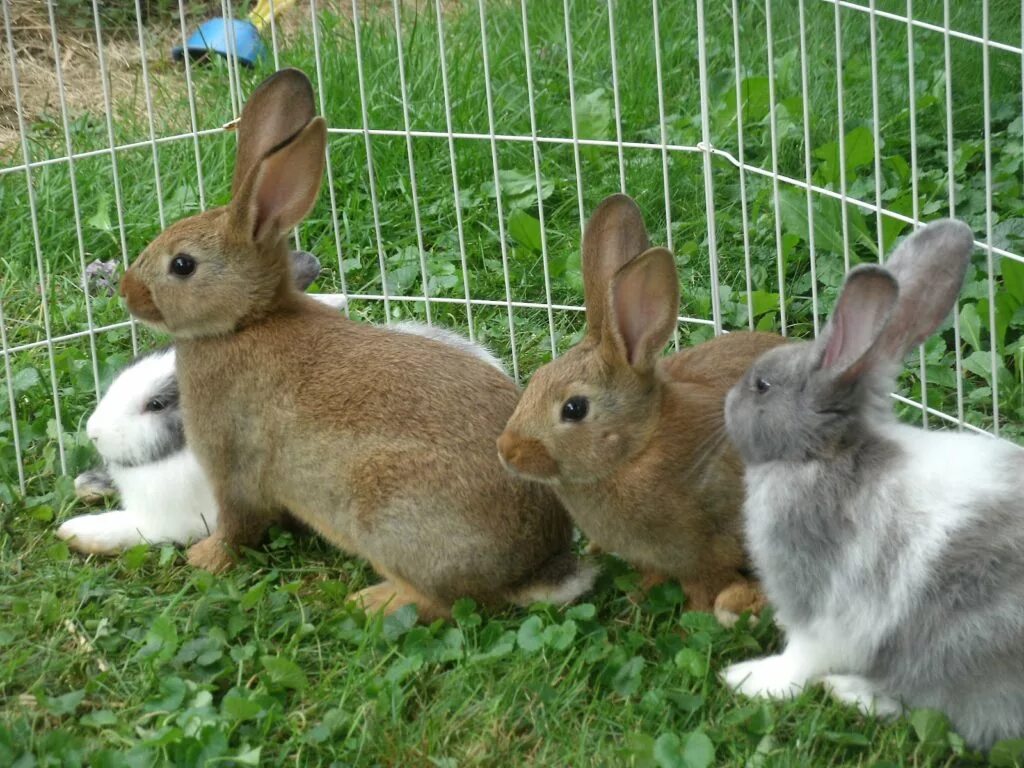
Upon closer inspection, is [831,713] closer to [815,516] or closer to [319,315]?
[815,516]

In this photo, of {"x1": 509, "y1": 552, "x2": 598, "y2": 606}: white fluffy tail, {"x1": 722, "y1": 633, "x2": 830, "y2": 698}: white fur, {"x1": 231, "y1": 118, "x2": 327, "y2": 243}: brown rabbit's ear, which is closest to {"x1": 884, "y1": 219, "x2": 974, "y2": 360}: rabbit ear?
{"x1": 722, "y1": 633, "x2": 830, "y2": 698}: white fur

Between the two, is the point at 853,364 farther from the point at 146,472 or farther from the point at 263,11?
the point at 263,11

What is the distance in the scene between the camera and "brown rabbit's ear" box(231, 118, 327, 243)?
3.78 m

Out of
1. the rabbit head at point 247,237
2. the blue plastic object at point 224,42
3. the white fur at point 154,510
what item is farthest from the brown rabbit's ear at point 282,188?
the blue plastic object at point 224,42

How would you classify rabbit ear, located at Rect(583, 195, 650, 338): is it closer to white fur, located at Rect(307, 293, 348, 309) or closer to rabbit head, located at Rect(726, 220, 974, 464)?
rabbit head, located at Rect(726, 220, 974, 464)

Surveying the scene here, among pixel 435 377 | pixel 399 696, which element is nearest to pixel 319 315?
pixel 435 377

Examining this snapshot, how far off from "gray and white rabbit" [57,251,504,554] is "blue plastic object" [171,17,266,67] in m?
1.82

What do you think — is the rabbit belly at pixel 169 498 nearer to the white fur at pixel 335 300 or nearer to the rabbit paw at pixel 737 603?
the white fur at pixel 335 300

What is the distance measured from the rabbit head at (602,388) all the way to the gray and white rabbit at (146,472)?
23.6 inches

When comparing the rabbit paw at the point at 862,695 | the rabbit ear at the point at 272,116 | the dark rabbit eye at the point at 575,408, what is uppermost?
the rabbit ear at the point at 272,116

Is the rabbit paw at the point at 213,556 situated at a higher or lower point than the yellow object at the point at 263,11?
lower

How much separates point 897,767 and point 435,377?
4.38ft

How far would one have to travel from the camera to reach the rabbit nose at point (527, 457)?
3.53 metres

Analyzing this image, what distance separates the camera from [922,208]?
4.76m
